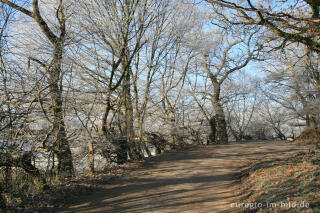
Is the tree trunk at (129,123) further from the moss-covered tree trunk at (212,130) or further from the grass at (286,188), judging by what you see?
the moss-covered tree trunk at (212,130)

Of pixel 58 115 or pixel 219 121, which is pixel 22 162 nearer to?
pixel 58 115

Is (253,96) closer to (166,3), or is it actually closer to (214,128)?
(214,128)

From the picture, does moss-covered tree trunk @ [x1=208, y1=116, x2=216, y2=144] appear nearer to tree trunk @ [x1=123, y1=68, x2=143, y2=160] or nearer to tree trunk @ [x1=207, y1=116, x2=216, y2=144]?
tree trunk @ [x1=207, y1=116, x2=216, y2=144]

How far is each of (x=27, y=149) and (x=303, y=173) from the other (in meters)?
6.49

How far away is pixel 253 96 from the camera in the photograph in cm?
2597

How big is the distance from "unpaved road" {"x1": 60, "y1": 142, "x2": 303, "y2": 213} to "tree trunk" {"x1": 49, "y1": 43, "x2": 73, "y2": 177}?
1818 millimetres

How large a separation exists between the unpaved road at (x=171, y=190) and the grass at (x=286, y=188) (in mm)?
455

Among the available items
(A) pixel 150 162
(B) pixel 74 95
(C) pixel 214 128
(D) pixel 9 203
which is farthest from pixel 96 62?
(C) pixel 214 128

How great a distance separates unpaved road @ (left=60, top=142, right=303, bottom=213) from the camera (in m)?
5.19

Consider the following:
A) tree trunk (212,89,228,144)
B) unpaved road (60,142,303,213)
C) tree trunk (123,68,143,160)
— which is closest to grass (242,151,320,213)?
unpaved road (60,142,303,213)

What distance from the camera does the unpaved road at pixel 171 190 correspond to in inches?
204

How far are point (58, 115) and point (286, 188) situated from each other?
6.16 m

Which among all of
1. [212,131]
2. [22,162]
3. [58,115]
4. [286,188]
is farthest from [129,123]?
[212,131]

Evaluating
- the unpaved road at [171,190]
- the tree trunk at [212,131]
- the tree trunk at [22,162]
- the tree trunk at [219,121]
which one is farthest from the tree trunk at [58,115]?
the tree trunk at [219,121]
